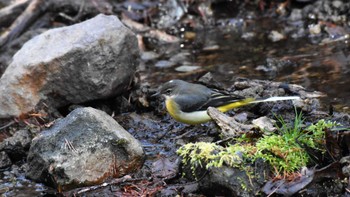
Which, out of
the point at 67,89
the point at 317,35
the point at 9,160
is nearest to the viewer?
the point at 9,160

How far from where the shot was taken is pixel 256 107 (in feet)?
26.3

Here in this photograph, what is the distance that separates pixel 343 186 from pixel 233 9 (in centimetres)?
881

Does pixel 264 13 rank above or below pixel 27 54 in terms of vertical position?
below

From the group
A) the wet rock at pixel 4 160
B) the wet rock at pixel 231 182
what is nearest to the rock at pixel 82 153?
the wet rock at pixel 4 160

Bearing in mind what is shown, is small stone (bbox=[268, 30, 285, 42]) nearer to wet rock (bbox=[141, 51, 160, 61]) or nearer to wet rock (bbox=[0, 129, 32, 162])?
wet rock (bbox=[141, 51, 160, 61])

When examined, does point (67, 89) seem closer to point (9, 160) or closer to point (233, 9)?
point (9, 160)

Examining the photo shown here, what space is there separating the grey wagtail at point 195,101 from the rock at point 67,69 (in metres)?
0.79

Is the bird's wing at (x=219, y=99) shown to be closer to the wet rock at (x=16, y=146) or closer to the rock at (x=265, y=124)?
the rock at (x=265, y=124)

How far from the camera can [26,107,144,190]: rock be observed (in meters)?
6.24

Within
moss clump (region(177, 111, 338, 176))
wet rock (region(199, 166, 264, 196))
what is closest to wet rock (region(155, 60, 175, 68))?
moss clump (region(177, 111, 338, 176))

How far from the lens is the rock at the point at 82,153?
624 cm

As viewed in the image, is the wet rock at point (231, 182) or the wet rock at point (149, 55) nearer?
the wet rock at point (231, 182)

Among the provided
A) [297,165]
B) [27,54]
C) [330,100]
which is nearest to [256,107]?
[330,100]

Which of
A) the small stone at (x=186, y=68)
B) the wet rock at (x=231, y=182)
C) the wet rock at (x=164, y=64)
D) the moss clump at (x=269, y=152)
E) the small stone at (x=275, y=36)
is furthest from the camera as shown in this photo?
the small stone at (x=275, y=36)
